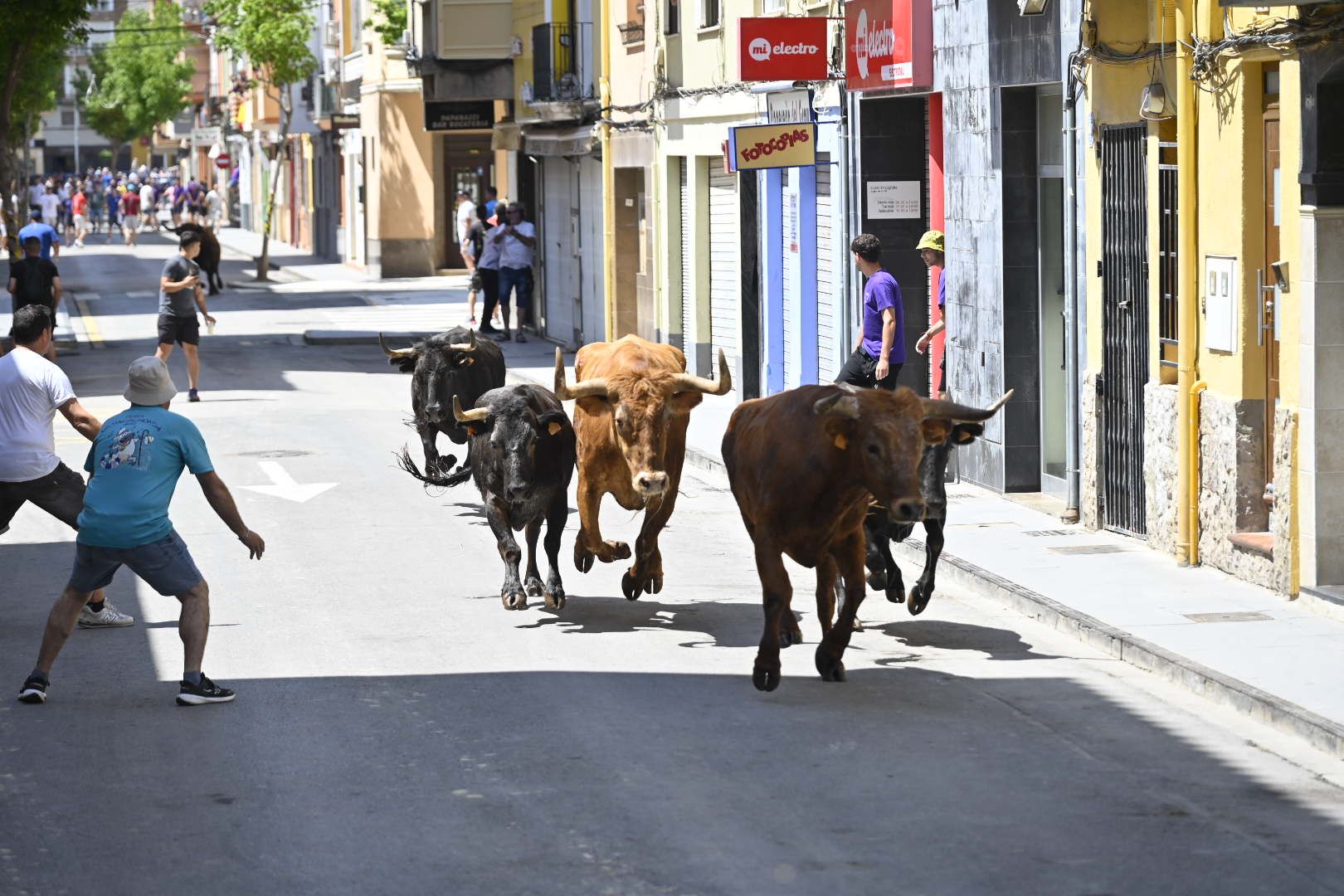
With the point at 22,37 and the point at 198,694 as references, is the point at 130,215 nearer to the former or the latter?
the point at 22,37

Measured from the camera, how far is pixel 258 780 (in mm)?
8578

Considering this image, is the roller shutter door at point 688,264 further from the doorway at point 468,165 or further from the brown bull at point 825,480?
the doorway at point 468,165

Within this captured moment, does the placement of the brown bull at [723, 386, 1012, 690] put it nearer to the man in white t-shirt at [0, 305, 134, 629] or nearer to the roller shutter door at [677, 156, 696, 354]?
the man in white t-shirt at [0, 305, 134, 629]

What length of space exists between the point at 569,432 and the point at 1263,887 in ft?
20.7

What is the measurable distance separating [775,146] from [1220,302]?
835 cm

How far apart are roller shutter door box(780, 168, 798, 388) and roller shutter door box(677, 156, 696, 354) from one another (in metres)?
3.20

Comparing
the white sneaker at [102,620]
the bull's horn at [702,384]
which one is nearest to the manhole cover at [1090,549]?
the bull's horn at [702,384]

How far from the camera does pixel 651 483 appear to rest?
1123cm

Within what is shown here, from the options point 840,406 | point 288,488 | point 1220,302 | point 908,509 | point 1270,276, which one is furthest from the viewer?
point 288,488

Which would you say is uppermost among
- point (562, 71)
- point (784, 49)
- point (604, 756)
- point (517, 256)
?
point (562, 71)

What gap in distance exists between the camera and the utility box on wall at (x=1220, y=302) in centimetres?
1280

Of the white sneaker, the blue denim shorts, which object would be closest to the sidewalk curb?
the blue denim shorts

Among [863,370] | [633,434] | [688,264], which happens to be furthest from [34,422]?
[688,264]

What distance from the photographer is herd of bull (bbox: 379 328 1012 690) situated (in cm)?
965
